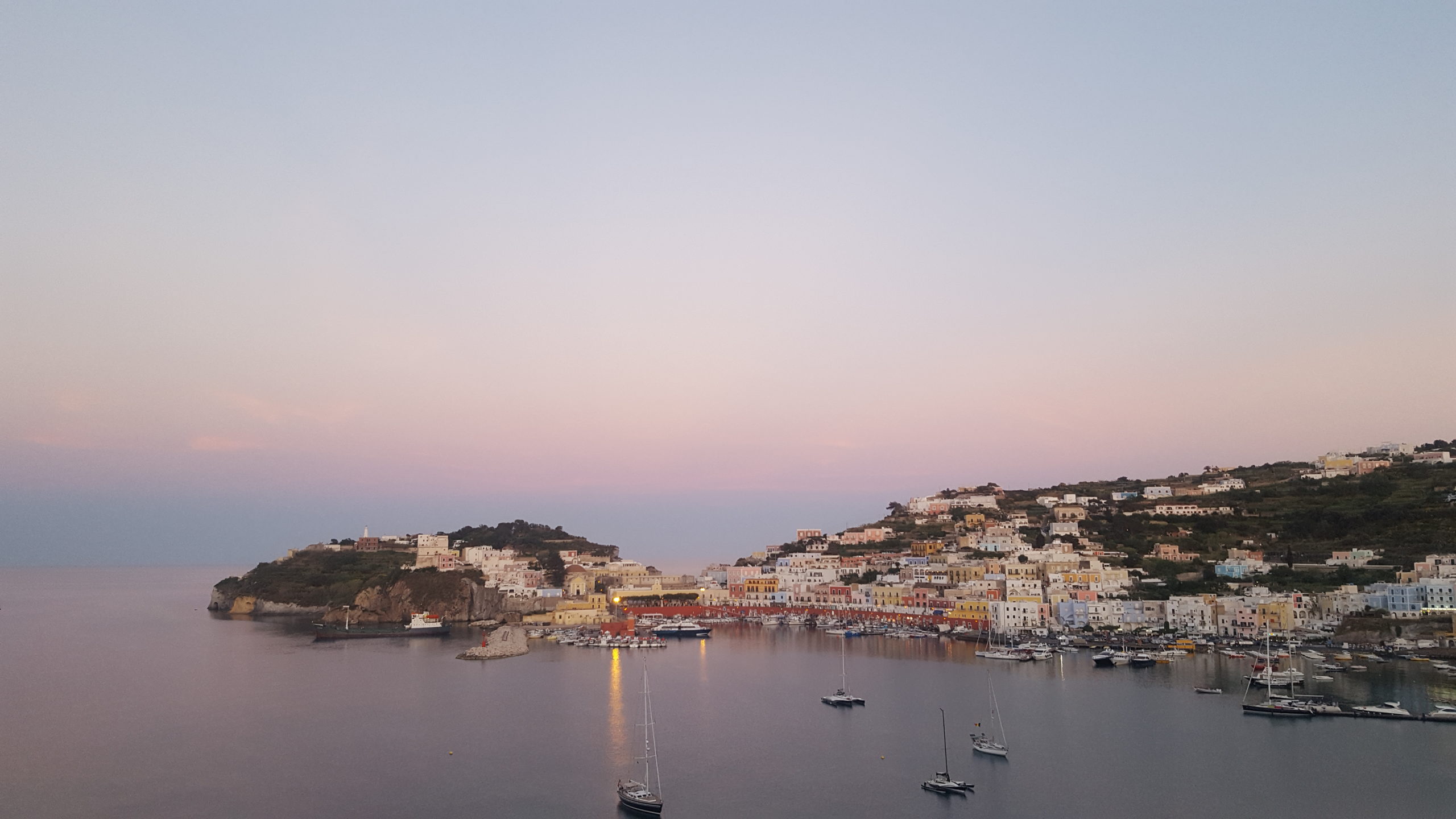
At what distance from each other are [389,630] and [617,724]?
83.1ft

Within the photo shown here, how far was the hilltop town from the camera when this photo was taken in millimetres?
35531

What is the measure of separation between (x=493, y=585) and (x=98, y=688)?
24528 mm

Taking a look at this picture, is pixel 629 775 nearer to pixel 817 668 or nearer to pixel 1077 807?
pixel 1077 807

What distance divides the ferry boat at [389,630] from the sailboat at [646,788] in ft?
82.8

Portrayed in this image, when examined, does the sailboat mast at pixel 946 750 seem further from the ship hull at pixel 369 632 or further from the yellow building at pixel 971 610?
the ship hull at pixel 369 632

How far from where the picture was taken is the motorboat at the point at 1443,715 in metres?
19.3

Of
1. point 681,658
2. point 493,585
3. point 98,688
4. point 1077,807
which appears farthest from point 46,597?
point 1077,807

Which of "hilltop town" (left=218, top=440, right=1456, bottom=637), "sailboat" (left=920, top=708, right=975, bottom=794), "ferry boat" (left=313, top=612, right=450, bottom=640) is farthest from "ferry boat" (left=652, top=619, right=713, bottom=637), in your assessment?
"sailboat" (left=920, top=708, right=975, bottom=794)

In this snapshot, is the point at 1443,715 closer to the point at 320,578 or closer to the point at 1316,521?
the point at 1316,521

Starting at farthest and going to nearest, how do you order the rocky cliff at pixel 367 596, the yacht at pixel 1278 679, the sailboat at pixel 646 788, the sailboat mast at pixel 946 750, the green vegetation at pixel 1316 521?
the rocky cliff at pixel 367 596, the green vegetation at pixel 1316 521, the yacht at pixel 1278 679, the sailboat mast at pixel 946 750, the sailboat at pixel 646 788

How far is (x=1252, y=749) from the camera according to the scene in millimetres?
17594

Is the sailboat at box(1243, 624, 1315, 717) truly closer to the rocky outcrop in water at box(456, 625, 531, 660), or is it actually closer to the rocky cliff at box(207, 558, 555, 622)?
the rocky outcrop in water at box(456, 625, 531, 660)

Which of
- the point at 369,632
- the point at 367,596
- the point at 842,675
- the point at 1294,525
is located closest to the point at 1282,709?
the point at 842,675

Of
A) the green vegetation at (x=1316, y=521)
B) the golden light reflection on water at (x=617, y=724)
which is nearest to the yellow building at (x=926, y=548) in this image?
the green vegetation at (x=1316, y=521)
